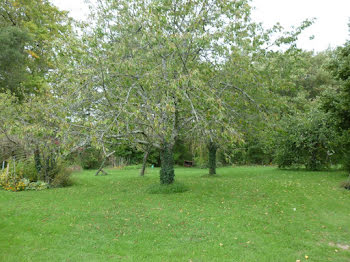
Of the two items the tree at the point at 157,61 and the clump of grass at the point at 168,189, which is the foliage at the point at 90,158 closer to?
the clump of grass at the point at 168,189

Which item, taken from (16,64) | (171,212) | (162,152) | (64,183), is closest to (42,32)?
(16,64)

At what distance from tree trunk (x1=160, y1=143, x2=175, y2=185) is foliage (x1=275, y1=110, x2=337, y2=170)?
704cm

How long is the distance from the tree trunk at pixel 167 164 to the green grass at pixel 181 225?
2.57 feet

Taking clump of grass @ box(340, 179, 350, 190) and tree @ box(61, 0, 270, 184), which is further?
clump of grass @ box(340, 179, 350, 190)

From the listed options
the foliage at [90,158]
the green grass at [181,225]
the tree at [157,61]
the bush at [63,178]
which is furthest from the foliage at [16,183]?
the foliage at [90,158]

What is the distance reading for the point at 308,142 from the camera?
547 inches

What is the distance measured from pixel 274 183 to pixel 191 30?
6206mm

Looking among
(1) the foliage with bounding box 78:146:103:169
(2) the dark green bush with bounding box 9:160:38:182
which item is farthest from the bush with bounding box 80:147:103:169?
(2) the dark green bush with bounding box 9:160:38:182

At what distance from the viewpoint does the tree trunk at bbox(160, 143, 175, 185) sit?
9062 millimetres

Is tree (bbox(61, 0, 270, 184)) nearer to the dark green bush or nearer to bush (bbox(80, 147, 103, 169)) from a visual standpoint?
the dark green bush

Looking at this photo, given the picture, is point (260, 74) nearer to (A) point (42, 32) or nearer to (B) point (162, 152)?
(B) point (162, 152)

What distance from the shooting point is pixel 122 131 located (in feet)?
26.1

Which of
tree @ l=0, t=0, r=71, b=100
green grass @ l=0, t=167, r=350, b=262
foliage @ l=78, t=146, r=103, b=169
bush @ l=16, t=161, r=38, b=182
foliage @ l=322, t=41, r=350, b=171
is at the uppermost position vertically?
tree @ l=0, t=0, r=71, b=100

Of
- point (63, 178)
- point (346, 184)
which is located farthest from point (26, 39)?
point (346, 184)
